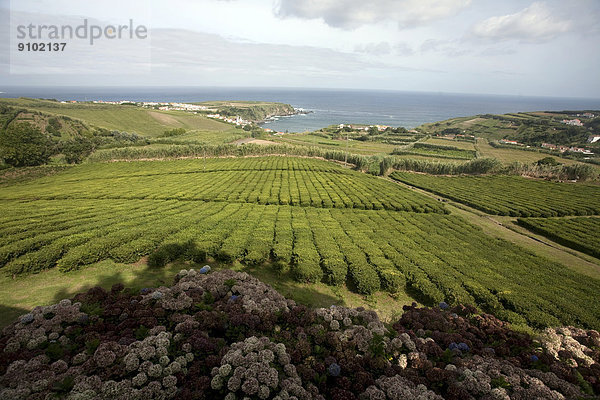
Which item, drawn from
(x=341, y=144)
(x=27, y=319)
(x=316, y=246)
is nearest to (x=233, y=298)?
(x=27, y=319)

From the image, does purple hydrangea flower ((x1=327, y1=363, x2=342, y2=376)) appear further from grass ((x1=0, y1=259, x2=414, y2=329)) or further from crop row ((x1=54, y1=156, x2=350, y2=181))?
crop row ((x1=54, y1=156, x2=350, y2=181))

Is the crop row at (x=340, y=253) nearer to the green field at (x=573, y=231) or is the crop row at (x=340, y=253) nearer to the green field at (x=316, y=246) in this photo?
the green field at (x=316, y=246)

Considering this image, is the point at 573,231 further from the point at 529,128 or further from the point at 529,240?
the point at 529,128

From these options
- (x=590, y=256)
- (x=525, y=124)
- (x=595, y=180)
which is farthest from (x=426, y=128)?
(x=590, y=256)

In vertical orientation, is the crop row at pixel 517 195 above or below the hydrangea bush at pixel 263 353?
above

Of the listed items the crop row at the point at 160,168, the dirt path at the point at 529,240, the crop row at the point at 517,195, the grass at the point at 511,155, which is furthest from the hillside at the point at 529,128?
the crop row at the point at 160,168

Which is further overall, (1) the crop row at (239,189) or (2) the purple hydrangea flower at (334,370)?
(1) the crop row at (239,189)
